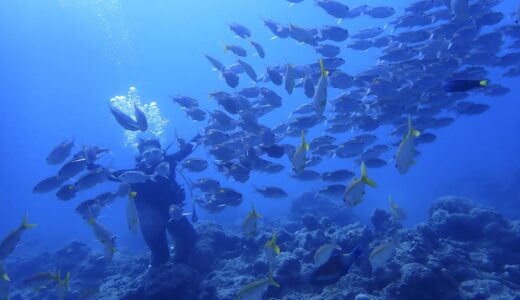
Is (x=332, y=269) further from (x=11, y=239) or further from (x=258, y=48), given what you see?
(x=258, y=48)

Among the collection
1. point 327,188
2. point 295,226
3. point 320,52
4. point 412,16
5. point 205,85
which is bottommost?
point 327,188

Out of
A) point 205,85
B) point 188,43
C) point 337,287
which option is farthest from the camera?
point 205,85

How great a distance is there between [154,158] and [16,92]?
110 meters

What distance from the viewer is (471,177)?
38.2m

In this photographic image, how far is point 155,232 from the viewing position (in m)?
10.2

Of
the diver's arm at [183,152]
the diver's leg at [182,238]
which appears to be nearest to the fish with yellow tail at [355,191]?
the diver's arm at [183,152]

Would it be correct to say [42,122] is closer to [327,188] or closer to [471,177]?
[471,177]

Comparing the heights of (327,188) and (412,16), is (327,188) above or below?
below

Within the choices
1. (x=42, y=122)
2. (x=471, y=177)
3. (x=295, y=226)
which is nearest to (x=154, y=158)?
(x=295, y=226)

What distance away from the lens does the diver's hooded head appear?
9.91 meters

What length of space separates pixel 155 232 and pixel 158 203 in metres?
0.81

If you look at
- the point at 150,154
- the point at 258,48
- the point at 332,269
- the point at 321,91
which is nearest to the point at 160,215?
the point at 150,154

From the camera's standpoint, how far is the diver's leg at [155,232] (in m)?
10.2

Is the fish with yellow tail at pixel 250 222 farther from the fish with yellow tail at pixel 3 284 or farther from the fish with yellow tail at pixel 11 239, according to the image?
the fish with yellow tail at pixel 3 284
